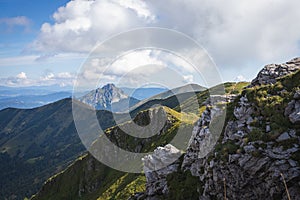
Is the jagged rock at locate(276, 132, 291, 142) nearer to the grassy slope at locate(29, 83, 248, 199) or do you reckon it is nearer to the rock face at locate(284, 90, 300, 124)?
the rock face at locate(284, 90, 300, 124)

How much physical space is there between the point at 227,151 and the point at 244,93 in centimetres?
788

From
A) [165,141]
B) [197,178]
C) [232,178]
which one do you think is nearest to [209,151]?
[197,178]

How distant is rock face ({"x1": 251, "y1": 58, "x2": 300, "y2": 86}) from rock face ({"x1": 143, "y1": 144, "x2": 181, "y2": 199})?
1384 centimetres

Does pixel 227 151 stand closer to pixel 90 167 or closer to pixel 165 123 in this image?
pixel 165 123

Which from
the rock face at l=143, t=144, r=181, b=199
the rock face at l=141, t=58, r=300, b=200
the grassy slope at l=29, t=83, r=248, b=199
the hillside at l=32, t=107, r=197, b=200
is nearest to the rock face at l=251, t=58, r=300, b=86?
the rock face at l=141, t=58, r=300, b=200

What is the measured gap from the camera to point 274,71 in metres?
30.7

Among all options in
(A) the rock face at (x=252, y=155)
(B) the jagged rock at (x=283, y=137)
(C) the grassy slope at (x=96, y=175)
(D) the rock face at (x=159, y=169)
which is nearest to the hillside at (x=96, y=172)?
(C) the grassy slope at (x=96, y=175)

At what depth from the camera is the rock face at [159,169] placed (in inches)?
1232

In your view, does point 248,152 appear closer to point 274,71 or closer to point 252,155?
point 252,155

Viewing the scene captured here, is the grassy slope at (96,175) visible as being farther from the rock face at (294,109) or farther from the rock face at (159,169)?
the rock face at (294,109)

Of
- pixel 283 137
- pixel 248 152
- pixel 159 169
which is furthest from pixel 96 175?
pixel 283 137

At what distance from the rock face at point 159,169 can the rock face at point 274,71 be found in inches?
545

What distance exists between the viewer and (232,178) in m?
23.0

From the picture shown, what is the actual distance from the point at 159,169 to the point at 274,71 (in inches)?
719
